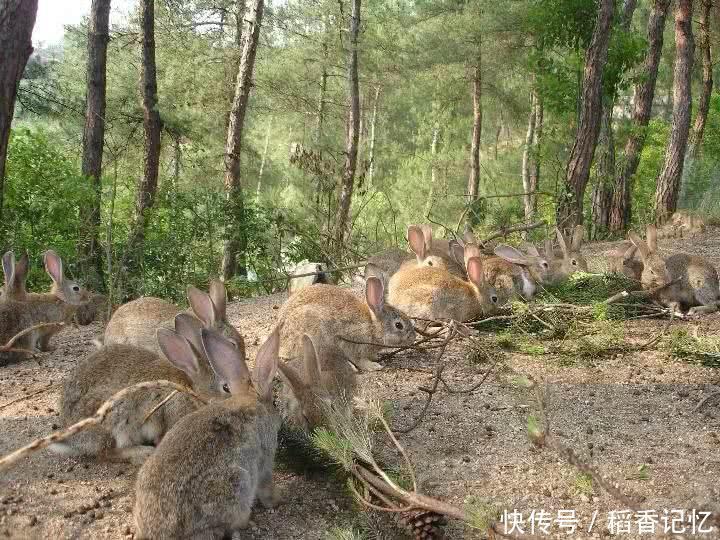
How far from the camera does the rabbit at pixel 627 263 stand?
9.23 metres

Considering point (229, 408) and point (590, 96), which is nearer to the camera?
point (229, 408)

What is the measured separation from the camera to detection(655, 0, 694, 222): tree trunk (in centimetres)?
1633

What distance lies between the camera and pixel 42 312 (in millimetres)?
7457

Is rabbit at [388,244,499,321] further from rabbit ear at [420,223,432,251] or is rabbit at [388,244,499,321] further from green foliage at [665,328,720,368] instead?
green foliage at [665,328,720,368]

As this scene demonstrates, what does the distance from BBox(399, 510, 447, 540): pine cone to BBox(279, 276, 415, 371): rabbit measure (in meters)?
2.71

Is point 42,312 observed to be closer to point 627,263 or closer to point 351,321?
point 351,321

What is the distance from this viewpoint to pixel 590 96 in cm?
1230

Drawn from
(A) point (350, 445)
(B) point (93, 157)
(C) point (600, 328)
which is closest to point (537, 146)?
(B) point (93, 157)

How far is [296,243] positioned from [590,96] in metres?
5.33

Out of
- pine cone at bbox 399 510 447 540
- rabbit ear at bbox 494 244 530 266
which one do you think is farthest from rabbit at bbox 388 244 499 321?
pine cone at bbox 399 510 447 540

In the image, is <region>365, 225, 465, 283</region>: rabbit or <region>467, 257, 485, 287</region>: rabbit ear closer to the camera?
<region>467, 257, 485, 287</region>: rabbit ear

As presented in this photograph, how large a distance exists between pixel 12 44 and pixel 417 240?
4491 millimetres

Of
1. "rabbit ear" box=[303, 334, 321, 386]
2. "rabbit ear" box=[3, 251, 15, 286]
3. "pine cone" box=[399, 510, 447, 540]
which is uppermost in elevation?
"rabbit ear" box=[3, 251, 15, 286]

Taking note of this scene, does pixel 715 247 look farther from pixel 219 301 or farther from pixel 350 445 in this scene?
pixel 350 445
